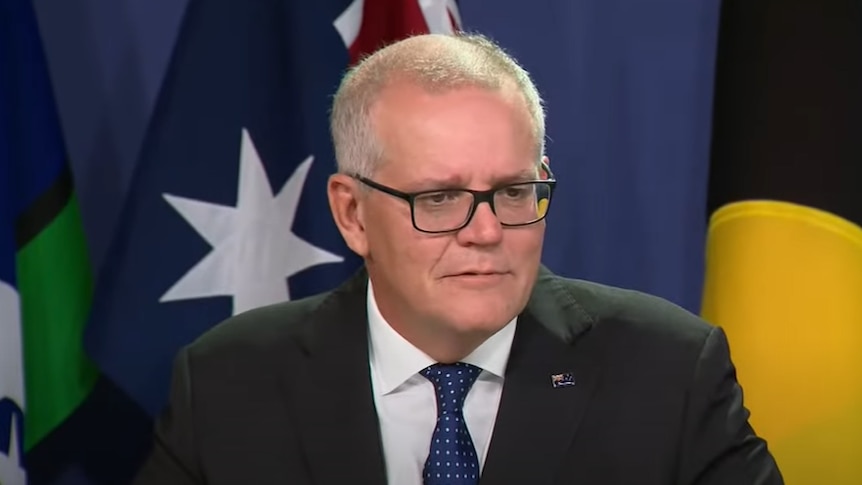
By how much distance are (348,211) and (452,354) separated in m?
0.27

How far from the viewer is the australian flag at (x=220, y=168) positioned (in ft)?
7.91

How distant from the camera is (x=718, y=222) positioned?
7.71 ft

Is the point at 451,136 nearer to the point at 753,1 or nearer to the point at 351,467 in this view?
the point at 351,467

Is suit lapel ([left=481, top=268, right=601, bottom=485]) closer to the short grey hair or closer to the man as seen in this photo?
the man

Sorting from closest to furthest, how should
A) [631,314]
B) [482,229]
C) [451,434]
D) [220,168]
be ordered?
[482,229], [451,434], [631,314], [220,168]

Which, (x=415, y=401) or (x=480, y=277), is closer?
(x=480, y=277)

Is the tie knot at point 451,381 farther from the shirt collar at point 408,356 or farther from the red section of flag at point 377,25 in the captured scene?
the red section of flag at point 377,25

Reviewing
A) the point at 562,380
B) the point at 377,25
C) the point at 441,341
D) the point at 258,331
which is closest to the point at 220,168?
the point at 377,25

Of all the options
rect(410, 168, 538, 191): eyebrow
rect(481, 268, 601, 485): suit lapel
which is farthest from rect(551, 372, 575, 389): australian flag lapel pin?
rect(410, 168, 538, 191): eyebrow

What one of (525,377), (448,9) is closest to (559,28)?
(448,9)

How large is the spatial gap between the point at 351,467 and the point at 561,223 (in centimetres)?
124

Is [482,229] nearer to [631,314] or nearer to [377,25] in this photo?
[631,314]

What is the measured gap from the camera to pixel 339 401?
173 centimetres

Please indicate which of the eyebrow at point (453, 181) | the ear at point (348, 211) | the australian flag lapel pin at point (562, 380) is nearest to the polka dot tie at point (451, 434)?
the australian flag lapel pin at point (562, 380)
